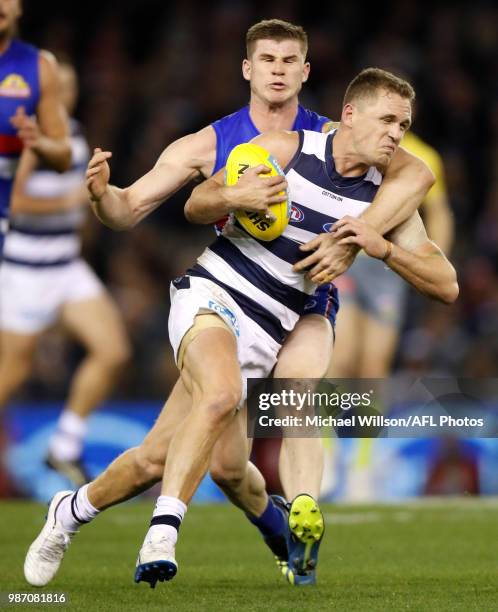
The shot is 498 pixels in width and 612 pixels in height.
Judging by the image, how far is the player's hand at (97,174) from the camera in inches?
234

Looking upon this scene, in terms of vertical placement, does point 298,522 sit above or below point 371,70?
below

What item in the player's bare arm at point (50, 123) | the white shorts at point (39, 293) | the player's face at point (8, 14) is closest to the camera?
the player's face at point (8, 14)

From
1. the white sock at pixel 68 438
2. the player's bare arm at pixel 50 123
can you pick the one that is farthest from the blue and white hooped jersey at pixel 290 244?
the white sock at pixel 68 438

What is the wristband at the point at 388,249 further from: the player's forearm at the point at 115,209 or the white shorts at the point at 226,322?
the player's forearm at the point at 115,209

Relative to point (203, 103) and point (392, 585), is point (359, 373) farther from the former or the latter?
point (203, 103)

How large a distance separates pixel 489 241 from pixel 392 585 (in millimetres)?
8689

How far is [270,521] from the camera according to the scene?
6.72 meters

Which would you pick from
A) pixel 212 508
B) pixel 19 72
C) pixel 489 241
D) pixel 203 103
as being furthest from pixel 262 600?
pixel 203 103

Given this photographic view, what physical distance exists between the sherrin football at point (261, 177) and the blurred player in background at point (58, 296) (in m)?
4.86

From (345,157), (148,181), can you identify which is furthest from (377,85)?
(148,181)

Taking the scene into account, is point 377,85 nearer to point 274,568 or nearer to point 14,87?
point 274,568

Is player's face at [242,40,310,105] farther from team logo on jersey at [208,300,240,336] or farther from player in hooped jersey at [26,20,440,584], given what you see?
team logo on jersey at [208,300,240,336]

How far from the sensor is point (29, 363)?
35.8 ft

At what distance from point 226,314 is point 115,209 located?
26.5 inches
